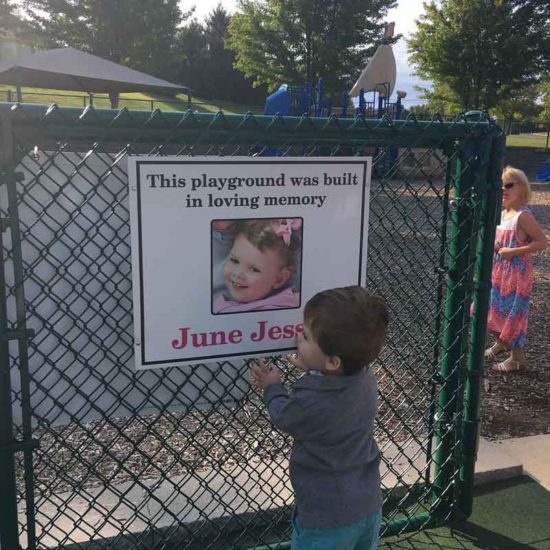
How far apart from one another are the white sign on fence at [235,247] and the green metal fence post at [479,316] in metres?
0.57

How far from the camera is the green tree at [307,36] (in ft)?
87.8

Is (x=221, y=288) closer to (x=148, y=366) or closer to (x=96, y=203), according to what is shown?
(x=148, y=366)

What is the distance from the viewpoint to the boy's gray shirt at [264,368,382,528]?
5.91ft

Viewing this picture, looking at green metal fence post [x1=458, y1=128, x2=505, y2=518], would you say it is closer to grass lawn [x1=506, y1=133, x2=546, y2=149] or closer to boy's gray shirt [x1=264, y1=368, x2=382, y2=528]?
boy's gray shirt [x1=264, y1=368, x2=382, y2=528]

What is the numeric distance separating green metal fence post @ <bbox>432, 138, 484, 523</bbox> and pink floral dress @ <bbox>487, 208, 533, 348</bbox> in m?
2.06

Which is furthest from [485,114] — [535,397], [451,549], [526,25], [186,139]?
[526,25]

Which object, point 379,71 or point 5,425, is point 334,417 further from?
point 379,71

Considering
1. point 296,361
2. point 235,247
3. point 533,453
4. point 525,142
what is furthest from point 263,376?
point 525,142

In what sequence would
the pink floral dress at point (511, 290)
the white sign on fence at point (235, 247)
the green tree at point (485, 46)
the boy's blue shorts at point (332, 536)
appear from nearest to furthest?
1. the boy's blue shorts at point (332, 536)
2. the white sign on fence at point (235, 247)
3. the pink floral dress at point (511, 290)
4. the green tree at point (485, 46)

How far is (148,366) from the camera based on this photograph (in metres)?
2.09

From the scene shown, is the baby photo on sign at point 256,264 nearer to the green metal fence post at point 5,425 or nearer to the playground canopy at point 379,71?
the green metal fence post at point 5,425

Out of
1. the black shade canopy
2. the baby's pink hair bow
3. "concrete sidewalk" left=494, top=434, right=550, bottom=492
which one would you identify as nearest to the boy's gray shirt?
the baby's pink hair bow

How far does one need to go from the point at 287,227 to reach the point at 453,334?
95cm

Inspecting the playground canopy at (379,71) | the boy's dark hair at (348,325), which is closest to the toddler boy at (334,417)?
the boy's dark hair at (348,325)
